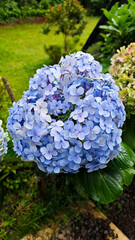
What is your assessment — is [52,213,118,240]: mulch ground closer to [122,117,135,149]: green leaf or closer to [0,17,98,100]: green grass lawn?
[122,117,135,149]: green leaf

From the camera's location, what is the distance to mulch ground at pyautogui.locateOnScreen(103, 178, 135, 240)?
2148mm

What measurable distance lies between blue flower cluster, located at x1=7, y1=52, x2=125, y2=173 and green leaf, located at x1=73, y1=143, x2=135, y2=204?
0.15m

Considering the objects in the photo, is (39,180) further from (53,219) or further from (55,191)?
(53,219)

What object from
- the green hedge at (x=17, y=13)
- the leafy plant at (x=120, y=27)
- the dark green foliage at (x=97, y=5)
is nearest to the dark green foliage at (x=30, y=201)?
the leafy plant at (x=120, y=27)

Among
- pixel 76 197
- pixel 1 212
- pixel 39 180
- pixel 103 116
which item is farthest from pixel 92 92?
pixel 1 212

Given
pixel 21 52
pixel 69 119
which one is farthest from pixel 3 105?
pixel 21 52

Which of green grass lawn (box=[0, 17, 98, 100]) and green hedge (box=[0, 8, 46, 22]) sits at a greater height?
green hedge (box=[0, 8, 46, 22])

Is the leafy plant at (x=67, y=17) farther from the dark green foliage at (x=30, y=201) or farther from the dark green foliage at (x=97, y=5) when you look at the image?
the dark green foliage at (x=97, y=5)

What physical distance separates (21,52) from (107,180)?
6057 mm

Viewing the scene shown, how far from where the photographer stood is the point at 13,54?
21.1ft

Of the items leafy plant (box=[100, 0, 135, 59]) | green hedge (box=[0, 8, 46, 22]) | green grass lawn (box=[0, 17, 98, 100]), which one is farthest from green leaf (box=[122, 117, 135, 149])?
green hedge (box=[0, 8, 46, 22])

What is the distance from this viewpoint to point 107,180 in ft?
4.21

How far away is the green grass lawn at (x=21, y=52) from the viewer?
5.13 m

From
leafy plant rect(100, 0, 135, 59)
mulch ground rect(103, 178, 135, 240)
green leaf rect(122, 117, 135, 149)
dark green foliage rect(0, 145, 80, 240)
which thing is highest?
leafy plant rect(100, 0, 135, 59)
